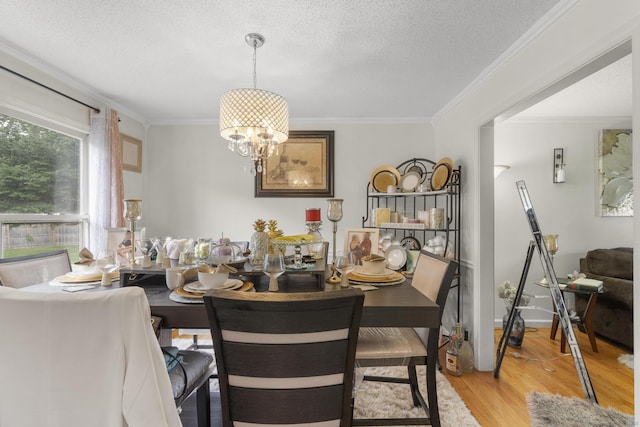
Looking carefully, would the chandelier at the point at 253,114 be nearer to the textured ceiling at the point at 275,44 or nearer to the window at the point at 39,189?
the textured ceiling at the point at 275,44

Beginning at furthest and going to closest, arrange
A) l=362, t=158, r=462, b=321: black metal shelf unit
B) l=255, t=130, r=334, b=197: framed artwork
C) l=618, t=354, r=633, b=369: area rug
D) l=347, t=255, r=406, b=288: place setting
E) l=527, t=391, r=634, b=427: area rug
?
l=255, t=130, r=334, b=197: framed artwork, l=362, t=158, r=462, b=321: black metal shelf unit, l=618, t=354, r=633, b=369: area rug, l=527, t=391, r=634, b=427: area rug, l=347, t=255, r=406, b=288: place setting

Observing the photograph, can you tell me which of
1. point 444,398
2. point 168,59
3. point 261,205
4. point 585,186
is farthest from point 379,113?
point 444,398

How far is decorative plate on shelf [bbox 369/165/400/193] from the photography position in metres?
3.31

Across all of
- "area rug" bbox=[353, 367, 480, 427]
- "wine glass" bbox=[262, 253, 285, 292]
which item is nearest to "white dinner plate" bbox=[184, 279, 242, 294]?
"wine glass" bbox=[262, 253, 285, 292]

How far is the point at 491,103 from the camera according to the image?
2264 millimetres

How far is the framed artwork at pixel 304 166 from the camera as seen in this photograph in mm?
3494

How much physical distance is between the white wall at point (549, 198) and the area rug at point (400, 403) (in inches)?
64.9

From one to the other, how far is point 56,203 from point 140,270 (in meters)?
1.87

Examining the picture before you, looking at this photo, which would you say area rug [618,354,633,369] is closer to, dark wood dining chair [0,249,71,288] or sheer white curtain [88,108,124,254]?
dark wood dining chair [0,249,71,288]

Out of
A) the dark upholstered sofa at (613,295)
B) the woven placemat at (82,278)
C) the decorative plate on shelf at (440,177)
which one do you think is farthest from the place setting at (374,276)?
the dark upholstered sofa at (613,295)

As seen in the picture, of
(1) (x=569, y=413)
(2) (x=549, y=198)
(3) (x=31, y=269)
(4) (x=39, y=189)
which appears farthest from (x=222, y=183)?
(2) (x=549, y=198)

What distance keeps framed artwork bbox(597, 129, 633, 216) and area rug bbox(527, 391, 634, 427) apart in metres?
2.25

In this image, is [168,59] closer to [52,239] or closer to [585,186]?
[52,239]

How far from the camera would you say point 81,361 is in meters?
0.90
